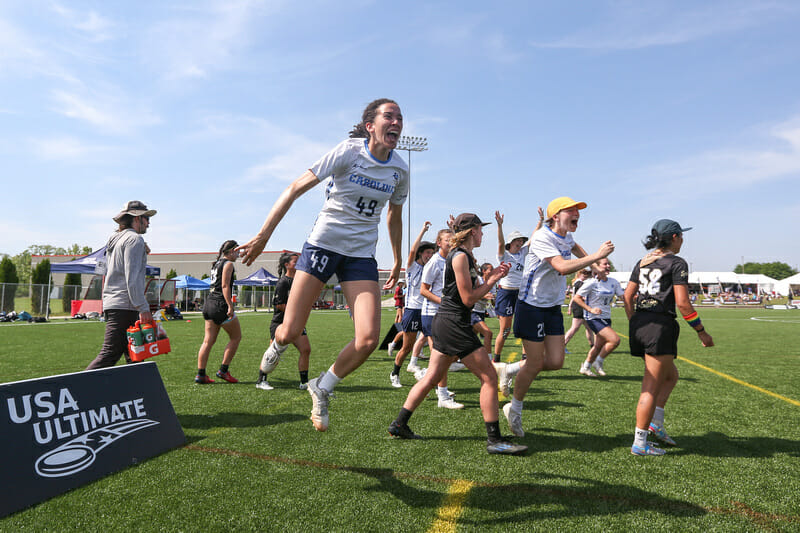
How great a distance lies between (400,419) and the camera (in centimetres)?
434

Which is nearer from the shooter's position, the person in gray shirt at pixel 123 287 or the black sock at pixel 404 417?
the black sock at pixel 404 417

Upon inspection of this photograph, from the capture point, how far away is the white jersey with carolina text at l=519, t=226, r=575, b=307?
14.5 feet

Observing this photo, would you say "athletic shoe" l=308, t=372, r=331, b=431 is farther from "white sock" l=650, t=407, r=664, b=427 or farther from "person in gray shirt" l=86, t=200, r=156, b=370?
"white sock" l=650, t=407, r=664, b=427

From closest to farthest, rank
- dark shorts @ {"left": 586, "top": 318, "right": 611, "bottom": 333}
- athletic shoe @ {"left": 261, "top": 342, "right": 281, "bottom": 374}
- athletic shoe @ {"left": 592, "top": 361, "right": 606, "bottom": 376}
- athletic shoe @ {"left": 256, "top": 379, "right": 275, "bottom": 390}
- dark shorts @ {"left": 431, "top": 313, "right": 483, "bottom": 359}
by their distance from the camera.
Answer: dark shorts @ {"left": 431, "top": 313, "right": 483, "bottom": 359}, athletic shoe @ {"left": 261, "top": 342, "right": 281, "bottom": 374}, athletic shoe @ {"left": 256, "top": 379, "right": 275, "bottom": 390}, dark shorts @ {"left": 586, "top": 318, "right": 611, "bottom": 333}, athletic shoe @ {"left": 592, "top": 361, "right": 606, "bottom": 376}

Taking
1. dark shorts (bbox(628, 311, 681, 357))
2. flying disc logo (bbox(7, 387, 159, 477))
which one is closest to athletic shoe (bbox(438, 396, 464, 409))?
dark shorts (bbox(628, 311, 681, 357))

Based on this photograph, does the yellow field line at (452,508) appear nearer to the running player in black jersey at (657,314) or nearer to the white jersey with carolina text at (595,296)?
the running player in black jersey at (657,314)

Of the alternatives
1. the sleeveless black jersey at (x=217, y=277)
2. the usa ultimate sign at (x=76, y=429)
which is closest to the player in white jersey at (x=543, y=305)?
the usa ultimate sign at (x=76, y=429)

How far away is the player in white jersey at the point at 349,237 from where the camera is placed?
10.9 feet

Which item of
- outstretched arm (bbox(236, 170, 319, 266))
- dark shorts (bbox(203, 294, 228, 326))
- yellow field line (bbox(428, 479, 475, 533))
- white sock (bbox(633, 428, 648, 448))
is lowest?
yellow field line (bbox(428, 479, 475, 533))

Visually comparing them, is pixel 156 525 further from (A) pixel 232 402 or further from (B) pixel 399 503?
(A) pixel 232 402

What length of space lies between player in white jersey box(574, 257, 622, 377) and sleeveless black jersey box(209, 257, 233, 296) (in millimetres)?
6004

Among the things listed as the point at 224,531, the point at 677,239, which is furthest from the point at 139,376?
the point at 677,239

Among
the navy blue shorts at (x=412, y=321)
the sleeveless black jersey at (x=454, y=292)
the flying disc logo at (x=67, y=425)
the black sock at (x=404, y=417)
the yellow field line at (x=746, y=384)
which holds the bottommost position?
the yellow field line at (x=746, y=384)

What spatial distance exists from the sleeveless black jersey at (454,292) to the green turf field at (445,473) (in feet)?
3.90
